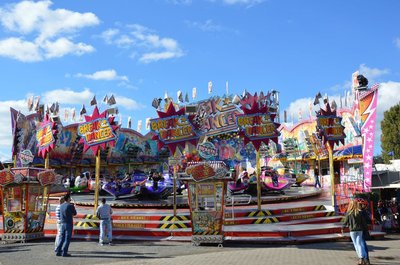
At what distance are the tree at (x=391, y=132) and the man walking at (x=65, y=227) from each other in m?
39.7

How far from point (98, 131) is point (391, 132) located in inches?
1474

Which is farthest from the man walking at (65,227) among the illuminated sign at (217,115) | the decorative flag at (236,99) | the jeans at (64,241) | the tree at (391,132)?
the tree at (391,132)

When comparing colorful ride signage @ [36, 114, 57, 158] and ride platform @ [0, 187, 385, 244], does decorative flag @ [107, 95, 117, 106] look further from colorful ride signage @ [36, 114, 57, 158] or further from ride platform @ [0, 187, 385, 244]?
ride platform @ [0, 187, 385, 244]

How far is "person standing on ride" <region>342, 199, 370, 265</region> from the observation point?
872 centimetres

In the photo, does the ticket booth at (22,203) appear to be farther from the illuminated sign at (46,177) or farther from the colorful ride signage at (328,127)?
the colorful ride signage at (328,127)

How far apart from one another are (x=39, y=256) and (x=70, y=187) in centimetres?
2229

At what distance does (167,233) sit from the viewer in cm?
1316

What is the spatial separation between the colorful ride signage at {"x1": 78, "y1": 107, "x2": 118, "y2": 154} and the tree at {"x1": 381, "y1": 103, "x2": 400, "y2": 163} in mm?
36444

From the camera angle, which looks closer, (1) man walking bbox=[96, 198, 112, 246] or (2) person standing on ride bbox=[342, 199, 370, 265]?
(2) person standing on ride bbox=[342, 199, 370, 265]

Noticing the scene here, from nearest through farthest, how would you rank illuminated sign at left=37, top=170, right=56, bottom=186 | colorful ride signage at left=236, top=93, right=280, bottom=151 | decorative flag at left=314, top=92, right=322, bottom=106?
illuminated sign at left=37, top=170, right=56, bottom=186 → colorful ride signage at left=236, top=93, right=280, bottom=151 → decorative flag at left=314, top=92, right=322, bottom=106

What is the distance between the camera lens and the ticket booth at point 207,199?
1182 centimetres

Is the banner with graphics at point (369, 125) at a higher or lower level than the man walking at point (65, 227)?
higher

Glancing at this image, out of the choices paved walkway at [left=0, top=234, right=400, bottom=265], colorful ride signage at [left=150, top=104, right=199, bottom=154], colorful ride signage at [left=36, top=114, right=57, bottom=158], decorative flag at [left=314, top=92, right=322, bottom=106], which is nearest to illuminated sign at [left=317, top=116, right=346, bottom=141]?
paved walkway at [left=0, top=234, right=400, bottom=265]

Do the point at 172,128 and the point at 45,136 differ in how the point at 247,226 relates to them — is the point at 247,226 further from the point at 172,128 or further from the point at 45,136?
the point at 45,136
